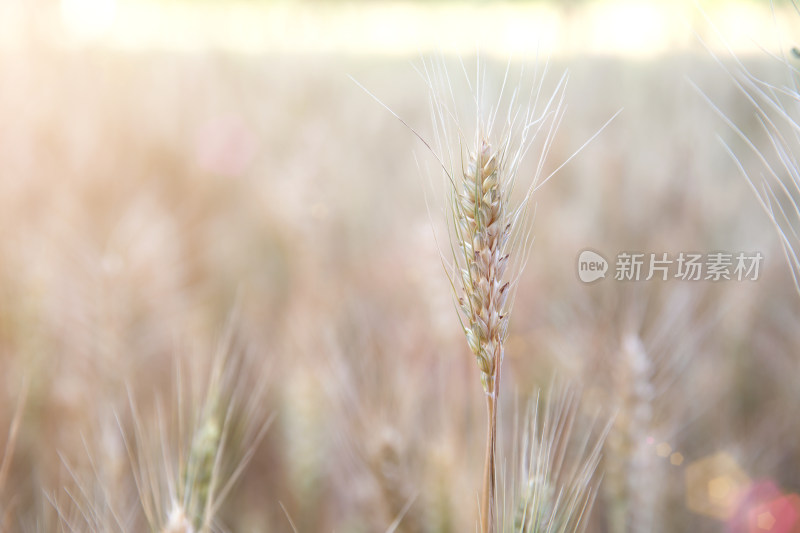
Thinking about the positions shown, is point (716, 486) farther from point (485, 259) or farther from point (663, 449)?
point (485, 259)

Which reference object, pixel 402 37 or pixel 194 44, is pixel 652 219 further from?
pixel 402 37

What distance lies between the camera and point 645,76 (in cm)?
298

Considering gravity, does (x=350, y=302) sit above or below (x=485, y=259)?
below

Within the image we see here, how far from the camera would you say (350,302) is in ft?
4.60

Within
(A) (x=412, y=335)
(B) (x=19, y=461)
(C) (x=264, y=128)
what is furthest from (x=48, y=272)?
(C) (x=264, y=128)

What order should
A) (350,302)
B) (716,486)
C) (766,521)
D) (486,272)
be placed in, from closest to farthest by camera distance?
(486,272) → (766,521) → (716,486) → (350,302)

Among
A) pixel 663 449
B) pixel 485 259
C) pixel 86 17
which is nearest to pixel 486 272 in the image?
pixel 485 259

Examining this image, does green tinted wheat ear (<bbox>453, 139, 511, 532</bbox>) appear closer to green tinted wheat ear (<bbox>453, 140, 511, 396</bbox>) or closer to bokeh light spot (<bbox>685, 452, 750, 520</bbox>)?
green tinted wheat ear (<bbox>453, 140, 511, 396</bbox>)

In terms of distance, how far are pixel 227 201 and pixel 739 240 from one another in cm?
185

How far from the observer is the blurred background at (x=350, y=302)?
0.96 m

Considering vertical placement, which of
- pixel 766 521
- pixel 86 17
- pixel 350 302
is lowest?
A: pixel 766 521

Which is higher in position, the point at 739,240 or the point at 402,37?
the point at 402,37

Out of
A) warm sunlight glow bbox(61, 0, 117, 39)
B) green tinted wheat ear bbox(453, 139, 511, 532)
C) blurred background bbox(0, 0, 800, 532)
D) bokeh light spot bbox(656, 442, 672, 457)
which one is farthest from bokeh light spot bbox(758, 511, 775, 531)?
warm sunlight glow bbox(61, 0, 117, 39)

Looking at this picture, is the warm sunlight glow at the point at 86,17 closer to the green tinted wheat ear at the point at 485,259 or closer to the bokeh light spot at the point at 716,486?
the green tinted wheat ear at the point at 485,259
